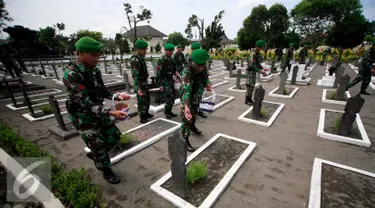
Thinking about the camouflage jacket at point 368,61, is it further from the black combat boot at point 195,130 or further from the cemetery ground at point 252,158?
Answer: the black combat boot at point 195,130

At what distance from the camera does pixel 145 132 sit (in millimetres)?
4422

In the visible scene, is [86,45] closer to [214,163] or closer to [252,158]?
[214,163]

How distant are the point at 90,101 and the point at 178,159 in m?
1.41

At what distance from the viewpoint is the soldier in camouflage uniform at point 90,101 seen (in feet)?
6.89

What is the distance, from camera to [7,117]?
227 inches

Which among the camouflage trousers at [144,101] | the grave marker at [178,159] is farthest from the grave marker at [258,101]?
the grave marker at [178,159]

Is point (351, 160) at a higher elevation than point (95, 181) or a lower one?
lower

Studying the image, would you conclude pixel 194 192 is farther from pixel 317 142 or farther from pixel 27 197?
pixel 317 142

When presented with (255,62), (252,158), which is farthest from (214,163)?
(255,62)

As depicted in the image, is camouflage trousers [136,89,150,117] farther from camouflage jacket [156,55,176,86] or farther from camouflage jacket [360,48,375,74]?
camouflage jacket [360,48,375,74]

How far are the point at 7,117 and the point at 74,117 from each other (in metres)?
5.80

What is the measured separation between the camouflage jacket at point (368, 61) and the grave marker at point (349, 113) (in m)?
4.79

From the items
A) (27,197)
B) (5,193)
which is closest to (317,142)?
(27,197)

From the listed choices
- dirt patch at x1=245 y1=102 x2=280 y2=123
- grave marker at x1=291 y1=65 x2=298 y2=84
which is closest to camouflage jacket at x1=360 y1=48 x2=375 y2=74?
grave marker at x1=291 y1=65 x2=298 y2=84
